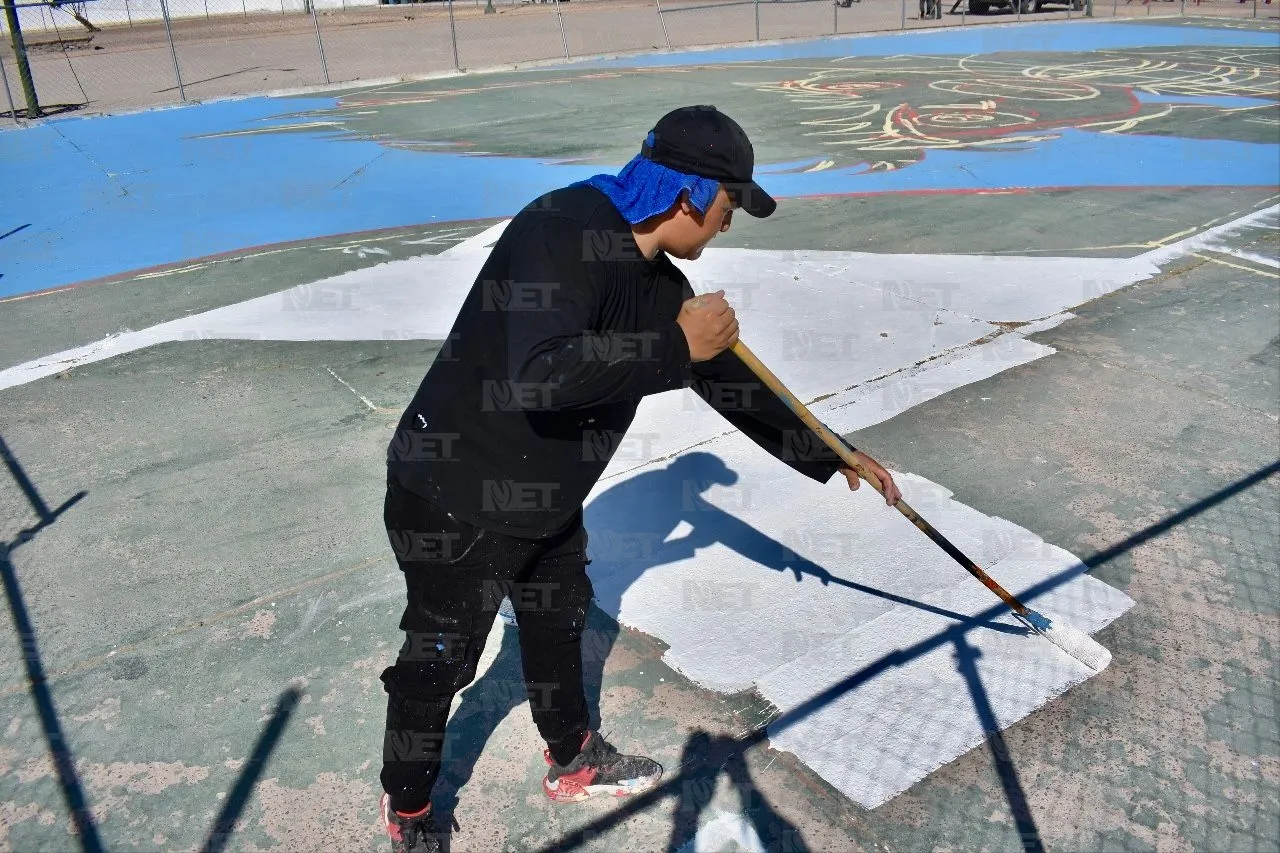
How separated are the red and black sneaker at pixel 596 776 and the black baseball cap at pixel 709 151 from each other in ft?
5.66

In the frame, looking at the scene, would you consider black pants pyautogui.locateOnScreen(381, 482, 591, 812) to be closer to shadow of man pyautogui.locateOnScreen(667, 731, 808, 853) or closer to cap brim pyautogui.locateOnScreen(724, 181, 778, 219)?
shadow of man pyautogui.locateOnScreen(667, 731, 808, 853)

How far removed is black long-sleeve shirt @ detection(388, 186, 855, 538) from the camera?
222 cm

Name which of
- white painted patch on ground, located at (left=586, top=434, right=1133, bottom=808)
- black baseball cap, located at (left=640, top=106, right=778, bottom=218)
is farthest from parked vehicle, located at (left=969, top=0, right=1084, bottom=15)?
black baseball cap, located at (left=640, top=106, right=778, bottom=218)

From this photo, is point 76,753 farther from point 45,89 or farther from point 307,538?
point 45,89

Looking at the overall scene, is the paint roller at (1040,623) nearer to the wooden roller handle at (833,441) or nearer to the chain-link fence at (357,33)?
the wooden roller handle at (833,441)

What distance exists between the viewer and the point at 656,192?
94.5 inches

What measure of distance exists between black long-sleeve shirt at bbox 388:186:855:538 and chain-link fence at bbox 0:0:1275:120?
1625cm

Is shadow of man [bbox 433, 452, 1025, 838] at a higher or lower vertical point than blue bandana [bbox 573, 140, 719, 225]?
lower

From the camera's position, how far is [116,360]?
6.38 metres

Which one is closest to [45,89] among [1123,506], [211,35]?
[211,35]

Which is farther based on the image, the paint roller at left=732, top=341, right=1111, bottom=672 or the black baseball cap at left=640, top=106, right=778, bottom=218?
the paint roller at left=732, top=341, right=1111, bottom=672

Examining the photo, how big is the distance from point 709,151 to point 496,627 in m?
2.17

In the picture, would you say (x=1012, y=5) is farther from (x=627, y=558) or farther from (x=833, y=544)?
(x=627, y=558)

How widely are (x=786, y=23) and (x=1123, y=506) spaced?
2676 centimetres
